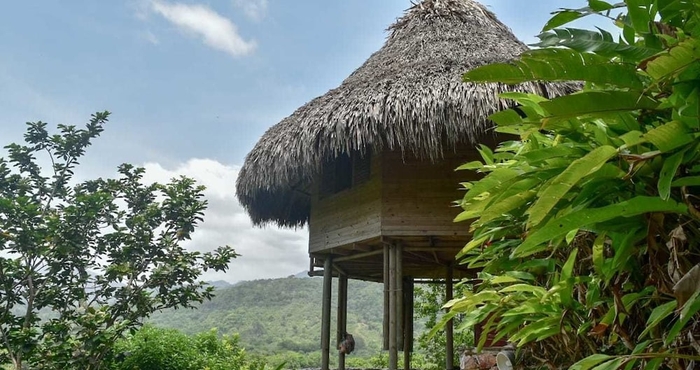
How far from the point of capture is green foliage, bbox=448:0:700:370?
83 centimetres

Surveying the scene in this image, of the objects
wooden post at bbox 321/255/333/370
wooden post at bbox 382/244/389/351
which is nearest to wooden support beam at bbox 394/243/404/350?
wooden post at bbox 382/244/389/351

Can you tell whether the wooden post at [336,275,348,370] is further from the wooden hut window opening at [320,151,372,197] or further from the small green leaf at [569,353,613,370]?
the small green leaf at [569,353,613,370]

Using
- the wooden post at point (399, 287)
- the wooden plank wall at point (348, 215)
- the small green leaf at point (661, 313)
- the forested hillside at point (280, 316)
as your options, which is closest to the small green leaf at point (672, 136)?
the small green leaf at point (661, 313)

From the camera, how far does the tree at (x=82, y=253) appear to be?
623 centimetres

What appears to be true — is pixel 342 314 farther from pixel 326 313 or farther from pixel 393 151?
pixel 393 151

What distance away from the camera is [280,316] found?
24938mm

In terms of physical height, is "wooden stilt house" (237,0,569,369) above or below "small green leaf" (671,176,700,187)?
above

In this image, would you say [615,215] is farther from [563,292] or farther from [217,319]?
[217,319]

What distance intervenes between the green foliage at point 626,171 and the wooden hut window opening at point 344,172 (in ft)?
16.2

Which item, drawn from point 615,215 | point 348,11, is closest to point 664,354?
point 615,215

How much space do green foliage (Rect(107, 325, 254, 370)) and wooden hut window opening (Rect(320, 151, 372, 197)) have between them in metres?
2.47

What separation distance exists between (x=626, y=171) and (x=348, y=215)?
5285mm

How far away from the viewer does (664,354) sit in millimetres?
835

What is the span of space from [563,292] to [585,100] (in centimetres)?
48
